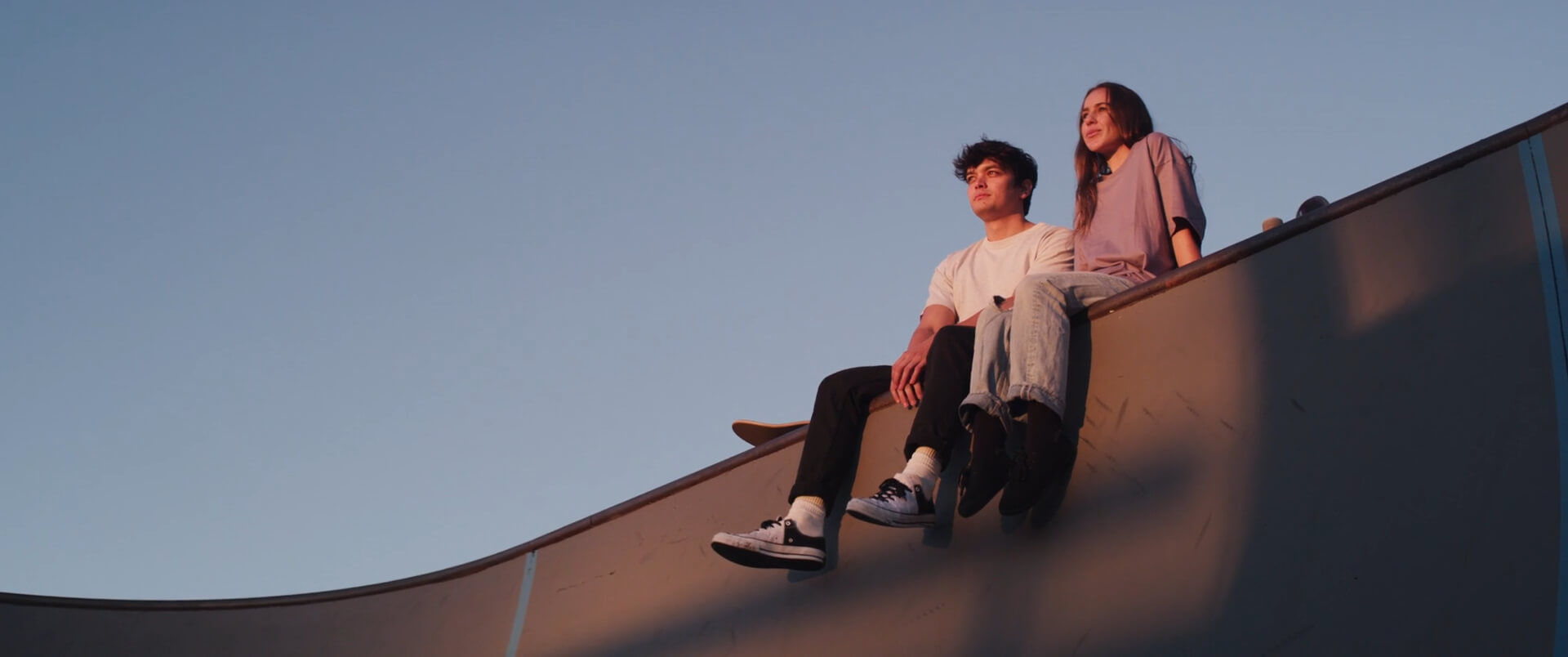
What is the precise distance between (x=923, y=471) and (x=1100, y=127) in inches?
50.3

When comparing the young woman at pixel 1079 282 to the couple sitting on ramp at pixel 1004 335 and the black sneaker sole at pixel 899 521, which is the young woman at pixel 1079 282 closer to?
the couple sitting on ramp at pixel 1004 335

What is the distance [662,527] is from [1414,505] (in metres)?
2.20

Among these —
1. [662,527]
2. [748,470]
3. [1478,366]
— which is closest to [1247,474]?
[1478,366]

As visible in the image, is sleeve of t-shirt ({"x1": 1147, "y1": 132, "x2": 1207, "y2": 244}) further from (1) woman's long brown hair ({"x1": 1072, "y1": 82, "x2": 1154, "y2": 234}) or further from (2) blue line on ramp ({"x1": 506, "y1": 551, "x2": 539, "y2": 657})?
(2) blue line on ramp ({"x1": 506, "y1": 551, "x2": 539, "y2": 657})

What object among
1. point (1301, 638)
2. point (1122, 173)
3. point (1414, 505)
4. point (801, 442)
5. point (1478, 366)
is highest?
point (1122, 173)

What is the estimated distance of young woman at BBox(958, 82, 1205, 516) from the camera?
2688 millimetres

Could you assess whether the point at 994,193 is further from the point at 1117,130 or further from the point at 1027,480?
the point at 1027,480

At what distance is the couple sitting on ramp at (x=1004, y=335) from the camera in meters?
2.72

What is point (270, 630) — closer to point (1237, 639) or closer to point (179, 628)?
point (179, 628)

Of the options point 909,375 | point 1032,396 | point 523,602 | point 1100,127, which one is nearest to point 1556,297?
point 1032,396

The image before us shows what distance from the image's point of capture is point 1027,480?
8.67 feet

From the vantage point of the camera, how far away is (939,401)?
292cm

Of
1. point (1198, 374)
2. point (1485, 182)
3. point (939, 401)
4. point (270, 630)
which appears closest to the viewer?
point (1485, 182)

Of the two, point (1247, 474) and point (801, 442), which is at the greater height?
point (801, 442)
